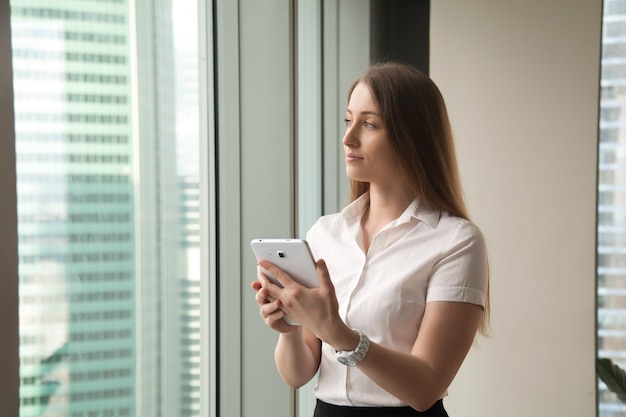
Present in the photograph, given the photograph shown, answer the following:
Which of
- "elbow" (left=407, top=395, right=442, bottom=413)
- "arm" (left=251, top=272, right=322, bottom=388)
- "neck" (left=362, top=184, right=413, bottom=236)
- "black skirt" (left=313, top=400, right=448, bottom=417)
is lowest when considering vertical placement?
"black skirt" (left=313, top=400, right=448, bottom=417)

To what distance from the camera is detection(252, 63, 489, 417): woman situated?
1389mm

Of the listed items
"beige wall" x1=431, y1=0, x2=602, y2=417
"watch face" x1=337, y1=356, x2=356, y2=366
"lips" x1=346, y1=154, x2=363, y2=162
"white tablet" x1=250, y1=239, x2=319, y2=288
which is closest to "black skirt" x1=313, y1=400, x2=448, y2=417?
"watch face" x1=337, y1=356, x2=356, y2=366

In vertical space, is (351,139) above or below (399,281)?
above

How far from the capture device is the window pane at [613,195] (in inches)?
128

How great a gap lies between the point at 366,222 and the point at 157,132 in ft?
1.78

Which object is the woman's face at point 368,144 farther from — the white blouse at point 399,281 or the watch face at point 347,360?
the watch face at point 347,360

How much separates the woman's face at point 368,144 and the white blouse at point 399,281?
117 mm

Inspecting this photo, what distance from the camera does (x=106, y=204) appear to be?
4.60ft

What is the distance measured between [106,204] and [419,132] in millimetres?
698

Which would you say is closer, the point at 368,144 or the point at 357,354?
the point at 357,354

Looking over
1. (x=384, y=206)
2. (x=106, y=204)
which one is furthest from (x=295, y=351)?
(x=106, y=204)

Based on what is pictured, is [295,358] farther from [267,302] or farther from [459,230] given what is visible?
[459,230]

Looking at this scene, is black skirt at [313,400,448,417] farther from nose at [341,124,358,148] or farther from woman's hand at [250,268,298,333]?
nose at [341,124,358,148]

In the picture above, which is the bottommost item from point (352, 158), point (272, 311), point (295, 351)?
point (295, 351)
